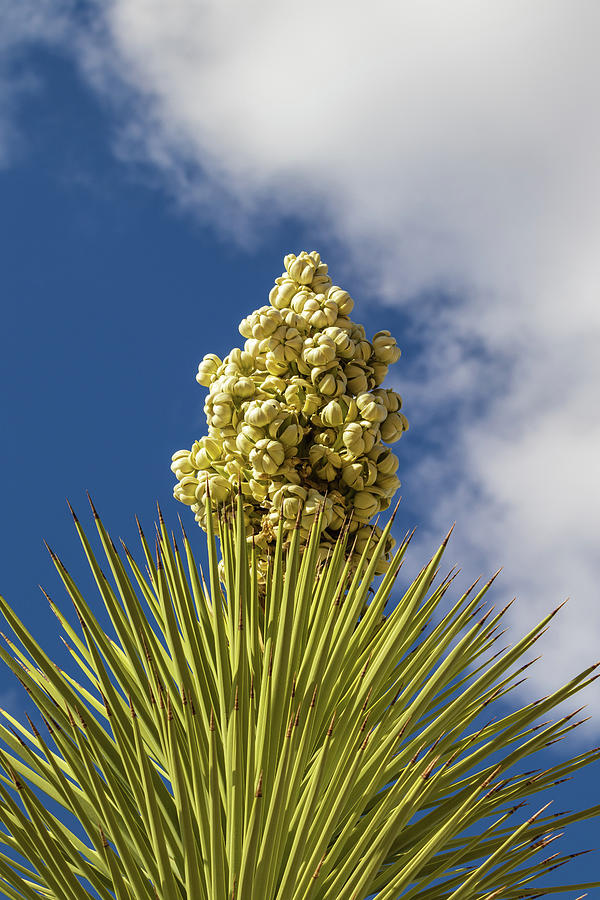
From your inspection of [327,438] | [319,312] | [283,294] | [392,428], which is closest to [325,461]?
[327,438]

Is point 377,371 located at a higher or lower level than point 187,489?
higher

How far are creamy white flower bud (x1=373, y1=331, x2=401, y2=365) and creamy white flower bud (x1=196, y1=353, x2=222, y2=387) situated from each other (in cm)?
66

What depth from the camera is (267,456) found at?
10.4 ft

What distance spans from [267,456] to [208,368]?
67 cm

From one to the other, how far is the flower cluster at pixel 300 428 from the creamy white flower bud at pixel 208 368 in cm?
7

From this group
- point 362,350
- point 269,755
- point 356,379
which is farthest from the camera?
point 362,350

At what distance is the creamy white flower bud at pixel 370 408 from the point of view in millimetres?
3307

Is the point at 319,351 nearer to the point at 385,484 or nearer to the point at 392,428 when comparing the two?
the point at 392,428

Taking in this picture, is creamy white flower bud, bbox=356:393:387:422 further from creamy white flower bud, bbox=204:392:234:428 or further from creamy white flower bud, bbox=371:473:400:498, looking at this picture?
creamy white flower bud, bbox=204:392:234:428

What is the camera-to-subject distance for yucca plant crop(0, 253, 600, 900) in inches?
78.8

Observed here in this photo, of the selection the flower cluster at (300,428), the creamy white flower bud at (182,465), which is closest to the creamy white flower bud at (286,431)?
the flower cluster at (300,428)

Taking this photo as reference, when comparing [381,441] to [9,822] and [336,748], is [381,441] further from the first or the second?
[9,822]

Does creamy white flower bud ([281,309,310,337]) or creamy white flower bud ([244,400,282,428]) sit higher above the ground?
creamy white flower bud ([281,309,310,337])

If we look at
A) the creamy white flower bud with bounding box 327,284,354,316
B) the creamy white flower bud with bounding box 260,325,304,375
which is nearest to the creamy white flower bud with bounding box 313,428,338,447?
the creamy white flower bud with bounding box 260,325,304,375
